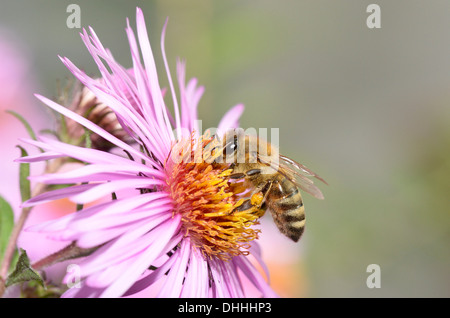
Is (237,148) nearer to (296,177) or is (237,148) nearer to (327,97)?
(296,177)

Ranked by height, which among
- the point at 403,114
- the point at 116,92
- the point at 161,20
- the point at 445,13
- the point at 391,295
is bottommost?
the point at 391,295

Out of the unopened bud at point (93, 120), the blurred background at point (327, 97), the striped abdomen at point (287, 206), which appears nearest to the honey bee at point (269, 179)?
the striped abdomen at point (287, 206)

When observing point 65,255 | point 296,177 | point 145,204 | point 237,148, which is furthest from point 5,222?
point 296,177

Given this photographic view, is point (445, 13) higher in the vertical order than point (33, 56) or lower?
higher

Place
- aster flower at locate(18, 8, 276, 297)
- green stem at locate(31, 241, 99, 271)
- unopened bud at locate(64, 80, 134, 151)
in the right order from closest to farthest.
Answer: aster flower at locate(18, 8, 276, 297), green stem at locate(31, 241, 99, 271), unopened bud at locate(64, 80, 134, 151)

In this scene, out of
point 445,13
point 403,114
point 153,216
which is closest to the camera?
point 153,216

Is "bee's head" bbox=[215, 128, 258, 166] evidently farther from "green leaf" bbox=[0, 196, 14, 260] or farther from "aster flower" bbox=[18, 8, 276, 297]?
"green leaf" bbox=[0, 196, 14, 260]

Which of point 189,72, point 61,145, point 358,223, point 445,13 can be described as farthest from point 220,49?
point 445,13

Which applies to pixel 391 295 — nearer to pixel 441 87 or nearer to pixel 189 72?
pixel 441 87

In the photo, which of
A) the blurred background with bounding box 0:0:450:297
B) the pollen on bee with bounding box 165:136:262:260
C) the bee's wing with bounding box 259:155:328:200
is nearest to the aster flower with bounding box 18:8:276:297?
the pollen on bee with bounding box 165:136:262:260
